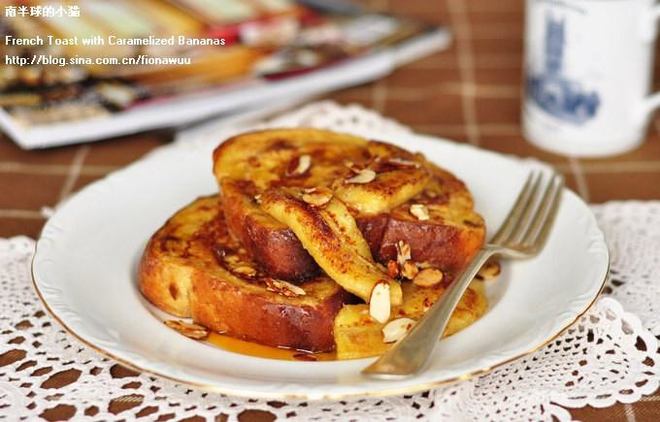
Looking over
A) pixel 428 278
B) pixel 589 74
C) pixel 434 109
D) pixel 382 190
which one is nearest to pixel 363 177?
pixel 382 190

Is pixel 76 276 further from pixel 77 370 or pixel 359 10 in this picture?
pixel 359 10

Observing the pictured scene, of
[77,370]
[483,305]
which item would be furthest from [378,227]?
[77,370]

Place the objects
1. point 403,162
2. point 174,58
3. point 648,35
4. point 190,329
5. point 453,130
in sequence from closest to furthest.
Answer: point 190,329, point 403,162, point 648,35, point 453,130, point 174,58

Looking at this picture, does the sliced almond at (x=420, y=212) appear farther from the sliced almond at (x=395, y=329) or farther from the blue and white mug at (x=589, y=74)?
the blue and white mug at (x=589, y=74)

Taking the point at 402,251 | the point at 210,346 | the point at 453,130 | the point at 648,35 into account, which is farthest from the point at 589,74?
the point at 210,346

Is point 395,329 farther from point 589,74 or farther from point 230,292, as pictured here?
point 589,74

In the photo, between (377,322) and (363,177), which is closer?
(377,322)

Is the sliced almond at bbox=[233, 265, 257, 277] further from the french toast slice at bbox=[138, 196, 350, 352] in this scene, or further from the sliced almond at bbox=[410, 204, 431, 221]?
the sliced almond at bbox=[410, 204, 431, 221]

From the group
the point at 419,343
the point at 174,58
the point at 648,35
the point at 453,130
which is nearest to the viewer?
the point at 419,343

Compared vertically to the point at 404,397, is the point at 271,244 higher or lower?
higher
